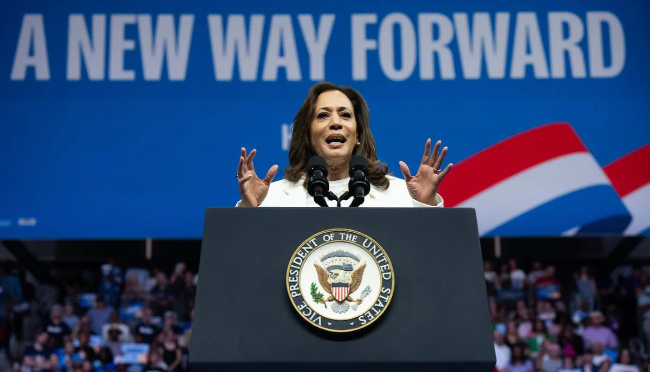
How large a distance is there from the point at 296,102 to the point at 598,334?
11.2ft

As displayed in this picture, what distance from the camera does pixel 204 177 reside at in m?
5.68

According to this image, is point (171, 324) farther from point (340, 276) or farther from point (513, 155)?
point (340, 276)

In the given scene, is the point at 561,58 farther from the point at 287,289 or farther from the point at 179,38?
the point at 287,289

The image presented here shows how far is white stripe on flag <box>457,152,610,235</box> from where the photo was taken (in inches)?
224

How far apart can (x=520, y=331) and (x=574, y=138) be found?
201 cm

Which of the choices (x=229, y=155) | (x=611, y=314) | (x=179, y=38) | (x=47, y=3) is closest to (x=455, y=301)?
(x=229, y=155)

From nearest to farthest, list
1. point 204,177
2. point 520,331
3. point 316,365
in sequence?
point 316,365 < point 204,177 < point 520,331

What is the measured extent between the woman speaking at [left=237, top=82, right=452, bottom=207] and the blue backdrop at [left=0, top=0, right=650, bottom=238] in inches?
126

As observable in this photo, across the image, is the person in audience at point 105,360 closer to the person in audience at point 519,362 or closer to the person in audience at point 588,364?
the person in audience at point 519,362

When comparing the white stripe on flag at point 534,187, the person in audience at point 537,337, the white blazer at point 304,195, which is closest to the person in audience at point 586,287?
the person in audience at point 537,337

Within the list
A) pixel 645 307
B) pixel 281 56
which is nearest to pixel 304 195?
pixel 281 56

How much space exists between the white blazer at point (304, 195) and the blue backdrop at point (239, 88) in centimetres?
336

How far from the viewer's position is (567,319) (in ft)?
23.3

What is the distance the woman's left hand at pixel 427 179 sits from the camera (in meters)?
1.97
